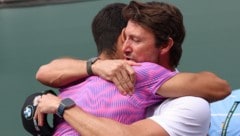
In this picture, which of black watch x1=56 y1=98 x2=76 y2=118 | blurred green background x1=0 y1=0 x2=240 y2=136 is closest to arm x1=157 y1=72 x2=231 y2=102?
black watch x1=56 y1=98 x2=76 y2=118

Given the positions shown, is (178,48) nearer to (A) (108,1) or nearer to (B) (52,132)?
(B) (52,132)

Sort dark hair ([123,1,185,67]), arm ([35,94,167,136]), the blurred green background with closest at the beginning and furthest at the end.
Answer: arm ([35,94,167,136]) → dark hair ([123,1,185,67]) → the blurred green background

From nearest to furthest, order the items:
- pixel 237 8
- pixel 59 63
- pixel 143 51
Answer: pixel 143 51 < pixel 59 63 < pixel 237 8

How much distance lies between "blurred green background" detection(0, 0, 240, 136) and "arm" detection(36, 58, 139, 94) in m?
0.90

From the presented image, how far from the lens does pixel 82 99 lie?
4.58 feet

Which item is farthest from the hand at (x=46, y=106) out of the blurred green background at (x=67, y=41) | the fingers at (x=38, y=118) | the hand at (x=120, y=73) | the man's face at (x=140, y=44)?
the blurred green background at (x=67, y=41)

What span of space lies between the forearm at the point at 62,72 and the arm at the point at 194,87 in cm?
28

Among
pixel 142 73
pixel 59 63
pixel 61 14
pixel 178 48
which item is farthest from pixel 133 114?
pixel 61 14

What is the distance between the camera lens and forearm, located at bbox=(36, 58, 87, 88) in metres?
1.51

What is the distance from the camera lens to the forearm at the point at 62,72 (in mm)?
1509

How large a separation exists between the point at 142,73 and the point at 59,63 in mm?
359

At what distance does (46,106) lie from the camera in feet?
4.71

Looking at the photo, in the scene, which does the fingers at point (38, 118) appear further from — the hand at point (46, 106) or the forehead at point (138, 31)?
the forehead at point (138, 31)

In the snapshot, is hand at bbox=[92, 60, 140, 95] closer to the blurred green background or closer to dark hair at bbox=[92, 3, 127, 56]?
dark hair at bbox=[92, 3, 127, 56]
